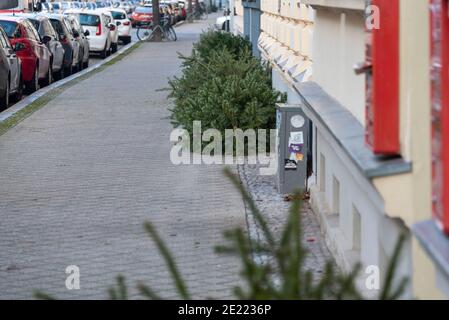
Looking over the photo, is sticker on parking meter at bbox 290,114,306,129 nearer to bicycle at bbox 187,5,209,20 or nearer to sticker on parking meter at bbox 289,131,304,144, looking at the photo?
sticker on parking meter at bbox 289,131,304,144

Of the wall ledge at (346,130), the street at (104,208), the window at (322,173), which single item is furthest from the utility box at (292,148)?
the window at (322,173)

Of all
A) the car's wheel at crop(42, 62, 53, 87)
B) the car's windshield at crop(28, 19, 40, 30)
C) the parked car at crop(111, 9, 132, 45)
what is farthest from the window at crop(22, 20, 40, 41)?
the parked car at crop(111, 9, 132, 45)

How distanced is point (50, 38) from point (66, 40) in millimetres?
2539

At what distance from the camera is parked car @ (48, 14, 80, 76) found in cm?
2995

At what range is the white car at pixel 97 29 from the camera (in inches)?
1522

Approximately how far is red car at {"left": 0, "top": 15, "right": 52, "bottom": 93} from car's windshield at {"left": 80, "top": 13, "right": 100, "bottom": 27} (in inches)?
563

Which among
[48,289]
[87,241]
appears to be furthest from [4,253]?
[48,289]

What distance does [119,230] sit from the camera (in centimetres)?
974

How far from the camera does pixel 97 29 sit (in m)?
38.6

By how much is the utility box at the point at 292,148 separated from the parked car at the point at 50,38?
16207 millimetres

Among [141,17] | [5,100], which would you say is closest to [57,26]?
[5,100]

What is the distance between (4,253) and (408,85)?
13.1ft
